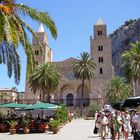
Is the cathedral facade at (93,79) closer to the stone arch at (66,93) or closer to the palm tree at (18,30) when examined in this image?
the stone arch at (66,93)

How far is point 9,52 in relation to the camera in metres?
14.2

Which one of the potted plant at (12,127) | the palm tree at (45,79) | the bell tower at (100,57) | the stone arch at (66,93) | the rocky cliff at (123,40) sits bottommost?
the potted plant at (12,127)

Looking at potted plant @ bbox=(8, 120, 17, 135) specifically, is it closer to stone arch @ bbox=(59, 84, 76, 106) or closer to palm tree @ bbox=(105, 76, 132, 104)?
palm tree @ bbox=(105, 76, 132, 104)

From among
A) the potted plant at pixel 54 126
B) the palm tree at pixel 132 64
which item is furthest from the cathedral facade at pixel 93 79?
the potted plant at pixel 54 126

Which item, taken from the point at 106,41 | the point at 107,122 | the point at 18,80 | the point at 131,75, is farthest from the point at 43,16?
the point at 106,41

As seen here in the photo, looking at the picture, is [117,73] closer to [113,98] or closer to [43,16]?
[113,98]

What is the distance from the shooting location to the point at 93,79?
7194 centimetres

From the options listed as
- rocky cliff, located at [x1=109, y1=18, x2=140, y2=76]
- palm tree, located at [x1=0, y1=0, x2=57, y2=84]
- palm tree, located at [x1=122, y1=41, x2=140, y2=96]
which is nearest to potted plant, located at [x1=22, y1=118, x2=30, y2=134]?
palm tree, located at [x1=0, y1=0, x2=57, y2=84]

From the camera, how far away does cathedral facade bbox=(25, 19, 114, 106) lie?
71.2m

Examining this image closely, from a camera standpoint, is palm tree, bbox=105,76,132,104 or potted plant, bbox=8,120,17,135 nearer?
potted plant, bbox=8,120,17,135

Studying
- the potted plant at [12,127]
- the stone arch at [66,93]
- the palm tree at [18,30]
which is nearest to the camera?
the palm tree at [18,30]

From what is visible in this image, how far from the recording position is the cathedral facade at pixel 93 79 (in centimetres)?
7119

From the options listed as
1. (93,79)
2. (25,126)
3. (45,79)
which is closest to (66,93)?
(93,79)

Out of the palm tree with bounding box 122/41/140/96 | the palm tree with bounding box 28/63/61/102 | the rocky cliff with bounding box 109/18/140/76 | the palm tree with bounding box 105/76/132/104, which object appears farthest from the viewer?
the rocky cliff with bounding box 109/18/140/76
